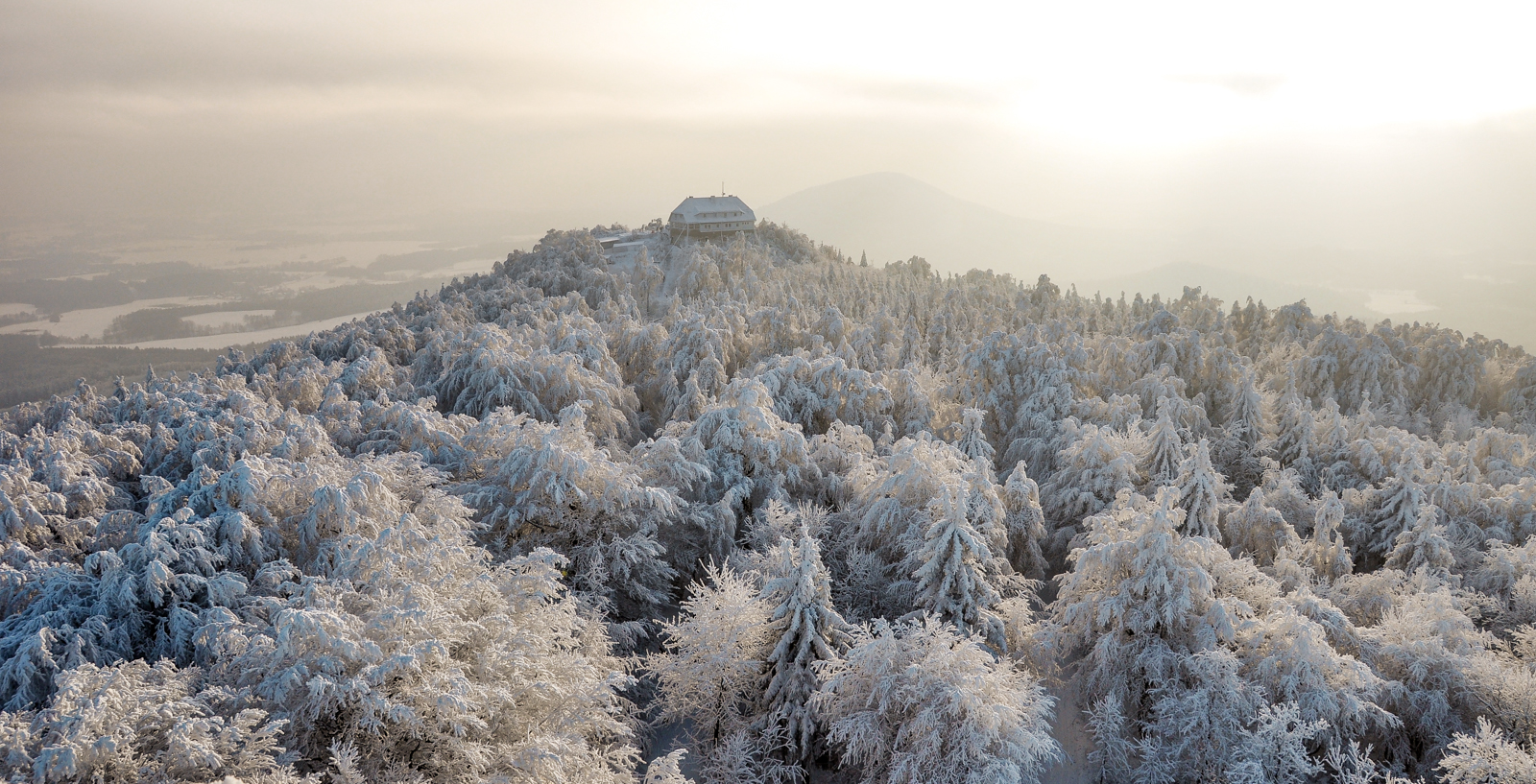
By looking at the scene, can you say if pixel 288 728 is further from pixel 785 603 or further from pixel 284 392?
pixel 284 392

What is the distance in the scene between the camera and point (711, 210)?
9056cm

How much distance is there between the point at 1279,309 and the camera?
51.4 meters

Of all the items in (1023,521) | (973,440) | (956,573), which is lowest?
(1023,521)

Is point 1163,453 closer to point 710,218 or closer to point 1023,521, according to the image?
Result: point 1023,521

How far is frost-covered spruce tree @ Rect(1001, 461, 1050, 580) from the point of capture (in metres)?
22.7

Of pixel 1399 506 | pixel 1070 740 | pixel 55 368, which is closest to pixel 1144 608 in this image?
pixel 1070 740

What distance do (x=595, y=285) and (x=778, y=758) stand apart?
56226 millimetres

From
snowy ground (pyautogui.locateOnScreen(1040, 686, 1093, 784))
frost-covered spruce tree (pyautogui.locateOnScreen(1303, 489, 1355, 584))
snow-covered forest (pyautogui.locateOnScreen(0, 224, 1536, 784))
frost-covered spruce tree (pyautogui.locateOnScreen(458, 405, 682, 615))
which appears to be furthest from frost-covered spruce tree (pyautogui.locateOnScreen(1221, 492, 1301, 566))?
frost-covered spruce tree (pyautogui.locateOnScreen(458, 405, 682, 615))

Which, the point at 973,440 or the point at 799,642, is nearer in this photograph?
the point at 799,642

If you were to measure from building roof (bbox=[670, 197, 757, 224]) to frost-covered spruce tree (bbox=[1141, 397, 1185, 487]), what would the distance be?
71.5 meters

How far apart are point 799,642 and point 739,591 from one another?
1.96 metres

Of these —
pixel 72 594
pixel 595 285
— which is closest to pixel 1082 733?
pixel 72 594

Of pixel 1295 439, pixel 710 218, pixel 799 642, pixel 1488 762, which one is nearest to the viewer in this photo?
pixel 1488 762

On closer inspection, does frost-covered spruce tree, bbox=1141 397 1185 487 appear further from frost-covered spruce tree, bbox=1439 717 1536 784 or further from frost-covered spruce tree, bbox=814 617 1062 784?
frost-covered spruce tree, bbox=814 617 1062 784
